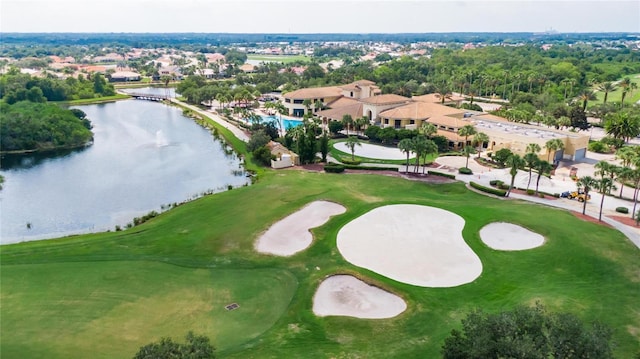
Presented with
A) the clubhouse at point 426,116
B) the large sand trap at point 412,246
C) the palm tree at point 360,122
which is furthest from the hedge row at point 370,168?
the palm tree at point 360,122

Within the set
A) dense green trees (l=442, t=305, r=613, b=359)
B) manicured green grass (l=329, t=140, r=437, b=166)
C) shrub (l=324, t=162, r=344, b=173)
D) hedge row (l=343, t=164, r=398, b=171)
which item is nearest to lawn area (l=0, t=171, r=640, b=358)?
dense green trees (l=442, t=305, r=613, b=359)

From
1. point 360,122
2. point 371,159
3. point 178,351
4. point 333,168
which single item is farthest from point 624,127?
point 178,351

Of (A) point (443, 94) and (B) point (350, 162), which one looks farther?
(A) point (443, 94)

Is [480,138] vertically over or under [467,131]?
under

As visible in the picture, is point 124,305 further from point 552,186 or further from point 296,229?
point 552,186

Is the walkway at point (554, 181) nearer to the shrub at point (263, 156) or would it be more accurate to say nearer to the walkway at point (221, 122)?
the shrub at point (263, 156)
